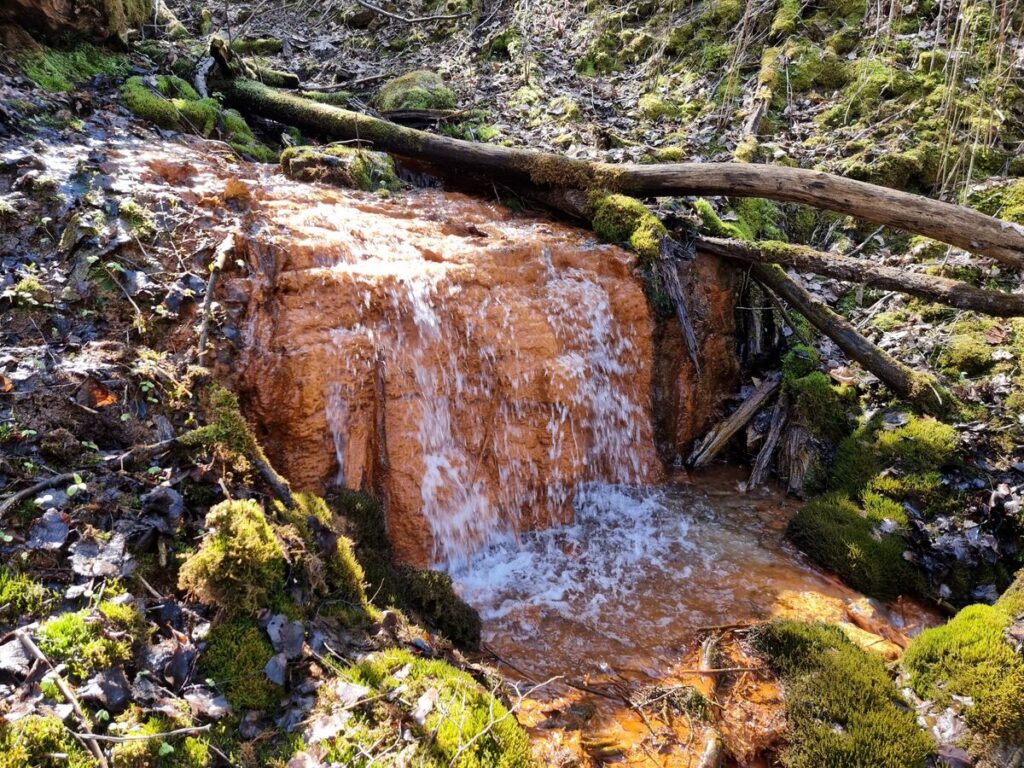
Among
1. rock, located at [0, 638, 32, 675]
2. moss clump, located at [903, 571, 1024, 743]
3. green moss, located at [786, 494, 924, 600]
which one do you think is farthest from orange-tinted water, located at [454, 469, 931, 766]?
rock, located at [0, 638, 32, 675]

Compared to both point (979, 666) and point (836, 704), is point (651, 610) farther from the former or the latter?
point (979, 666)

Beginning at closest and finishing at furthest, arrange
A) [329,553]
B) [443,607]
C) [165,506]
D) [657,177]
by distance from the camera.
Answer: [165,506] < [329,553] < [443,607] < [657,177]

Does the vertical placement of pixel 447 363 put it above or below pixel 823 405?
above

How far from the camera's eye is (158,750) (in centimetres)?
235

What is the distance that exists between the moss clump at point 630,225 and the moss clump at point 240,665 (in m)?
5.63

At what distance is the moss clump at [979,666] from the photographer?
3.60 m

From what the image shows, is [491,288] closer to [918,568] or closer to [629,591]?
[629,591]

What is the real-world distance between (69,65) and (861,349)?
10.1 m

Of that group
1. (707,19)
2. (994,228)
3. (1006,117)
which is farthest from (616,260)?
(707,19)

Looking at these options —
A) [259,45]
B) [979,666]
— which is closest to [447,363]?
[979,666]

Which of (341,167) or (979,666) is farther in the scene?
(341,167)

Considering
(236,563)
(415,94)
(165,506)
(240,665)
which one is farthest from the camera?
(415,94)

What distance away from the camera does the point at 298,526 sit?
11.7ft

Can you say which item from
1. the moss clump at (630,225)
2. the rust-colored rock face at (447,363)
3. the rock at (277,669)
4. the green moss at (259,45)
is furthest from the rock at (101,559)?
the green moss at (259,45)
